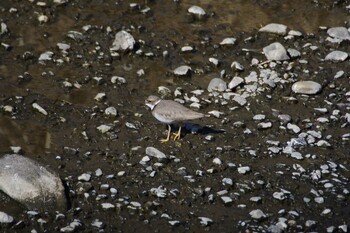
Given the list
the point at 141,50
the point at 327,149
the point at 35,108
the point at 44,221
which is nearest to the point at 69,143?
the point at 35,108

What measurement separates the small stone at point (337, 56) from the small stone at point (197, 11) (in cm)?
279

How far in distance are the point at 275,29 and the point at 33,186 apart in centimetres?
652

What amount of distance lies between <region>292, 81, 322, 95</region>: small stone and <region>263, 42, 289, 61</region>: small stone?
86cm

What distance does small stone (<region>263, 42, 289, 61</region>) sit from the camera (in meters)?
14.0

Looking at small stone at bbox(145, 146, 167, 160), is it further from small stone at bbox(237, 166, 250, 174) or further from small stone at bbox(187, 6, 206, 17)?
small stone at bbox(187, 6, 206, 17)

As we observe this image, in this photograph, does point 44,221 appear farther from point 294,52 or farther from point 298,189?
point 294,52

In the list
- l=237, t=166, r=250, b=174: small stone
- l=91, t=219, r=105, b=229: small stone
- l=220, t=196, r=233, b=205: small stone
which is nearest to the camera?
l=91, t=219, r=105, b=229: small stone

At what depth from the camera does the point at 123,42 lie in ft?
46.7

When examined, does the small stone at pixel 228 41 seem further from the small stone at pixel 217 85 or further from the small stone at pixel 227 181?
the small stone at pixel 227 181

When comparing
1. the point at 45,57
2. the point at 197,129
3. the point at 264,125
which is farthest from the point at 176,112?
the point at 45,57

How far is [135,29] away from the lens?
1497 cm

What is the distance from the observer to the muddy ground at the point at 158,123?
10.5m

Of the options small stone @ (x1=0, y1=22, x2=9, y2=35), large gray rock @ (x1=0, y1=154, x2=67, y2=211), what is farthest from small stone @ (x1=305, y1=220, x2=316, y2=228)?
small stone @ (x1=0, y1=22, x2=9, y2=35)

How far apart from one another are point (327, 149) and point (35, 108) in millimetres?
4805
